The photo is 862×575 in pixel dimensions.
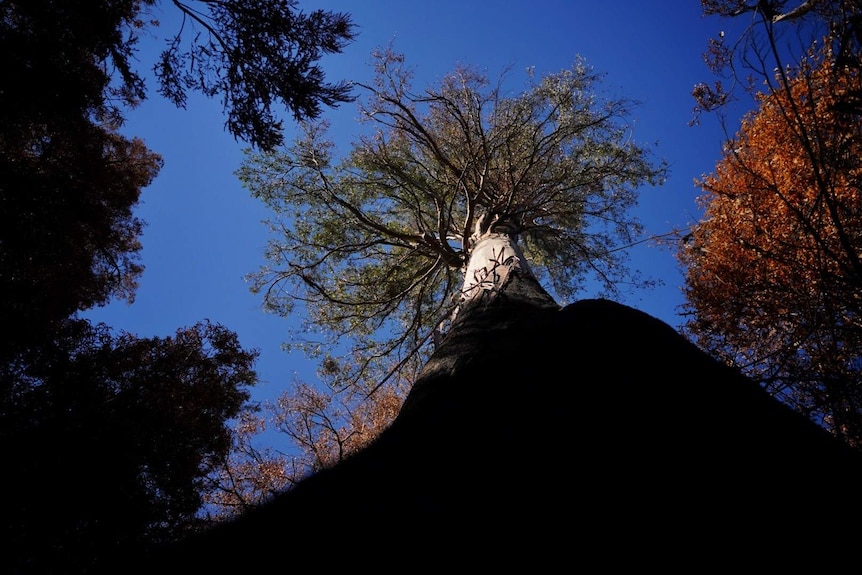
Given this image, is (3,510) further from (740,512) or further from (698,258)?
(698,258)

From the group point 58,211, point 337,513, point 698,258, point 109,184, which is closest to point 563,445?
point 337,513

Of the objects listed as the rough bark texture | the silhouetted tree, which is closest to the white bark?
the rough bark texture

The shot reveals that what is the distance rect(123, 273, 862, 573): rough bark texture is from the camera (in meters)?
0.81

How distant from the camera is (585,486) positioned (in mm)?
978

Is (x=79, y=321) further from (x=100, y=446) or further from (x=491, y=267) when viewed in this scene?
(x=491, y=267)

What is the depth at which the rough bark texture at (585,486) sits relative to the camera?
0.81 meters

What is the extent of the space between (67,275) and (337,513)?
6774mm

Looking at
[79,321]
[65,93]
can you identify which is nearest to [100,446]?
[79,321]

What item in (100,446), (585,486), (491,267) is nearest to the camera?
(585,486)

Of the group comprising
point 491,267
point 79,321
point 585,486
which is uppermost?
point 79,321

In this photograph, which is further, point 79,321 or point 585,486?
point 79,321

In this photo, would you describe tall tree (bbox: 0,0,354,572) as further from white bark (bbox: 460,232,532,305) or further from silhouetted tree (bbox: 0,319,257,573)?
white bark (bbox: 460,232,532,305)

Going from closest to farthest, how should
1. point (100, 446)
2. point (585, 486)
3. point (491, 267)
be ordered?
point (585, 486), point (491, 267), point (100, 446)

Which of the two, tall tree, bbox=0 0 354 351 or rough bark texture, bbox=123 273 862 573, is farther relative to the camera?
tall tree, bbox=0 0 354 351
